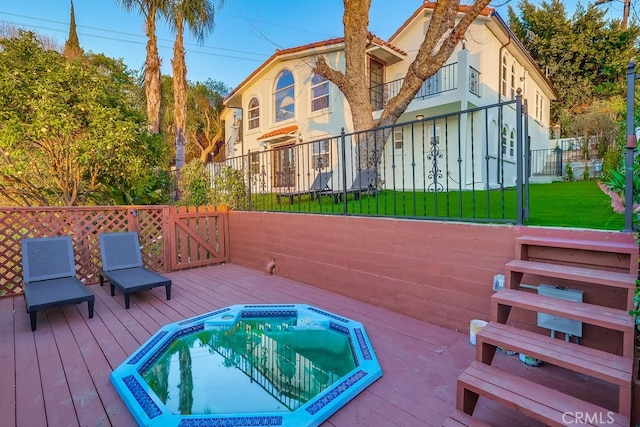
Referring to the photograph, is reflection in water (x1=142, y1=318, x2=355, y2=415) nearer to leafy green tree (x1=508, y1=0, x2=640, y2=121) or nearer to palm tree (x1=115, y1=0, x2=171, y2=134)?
palm tree (x1=115, y1=0, x2=171, y2=134)

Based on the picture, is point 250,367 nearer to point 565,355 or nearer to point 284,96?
point 565,355

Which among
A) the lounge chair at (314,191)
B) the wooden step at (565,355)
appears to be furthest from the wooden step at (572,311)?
the lounge chair at (314,191)

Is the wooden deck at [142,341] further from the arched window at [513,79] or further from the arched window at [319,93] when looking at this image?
the arched window at [513,79]

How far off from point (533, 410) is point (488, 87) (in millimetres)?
12332

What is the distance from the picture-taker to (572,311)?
233 centimetres

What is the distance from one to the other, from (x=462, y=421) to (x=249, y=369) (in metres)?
1.99

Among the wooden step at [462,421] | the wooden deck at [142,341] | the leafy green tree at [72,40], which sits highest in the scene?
the leafy green tree at [72,40]

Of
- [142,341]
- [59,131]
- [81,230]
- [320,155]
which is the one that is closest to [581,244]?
[320,155]

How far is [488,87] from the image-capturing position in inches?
464

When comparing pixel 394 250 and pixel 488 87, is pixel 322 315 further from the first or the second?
pixel 488 87

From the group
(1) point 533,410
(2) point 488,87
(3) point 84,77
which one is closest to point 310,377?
(1) point 533,410

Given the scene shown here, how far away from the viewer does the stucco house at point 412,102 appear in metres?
10.8

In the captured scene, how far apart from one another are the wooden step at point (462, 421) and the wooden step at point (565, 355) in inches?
16.4

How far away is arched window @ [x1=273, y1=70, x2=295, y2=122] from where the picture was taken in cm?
1537
